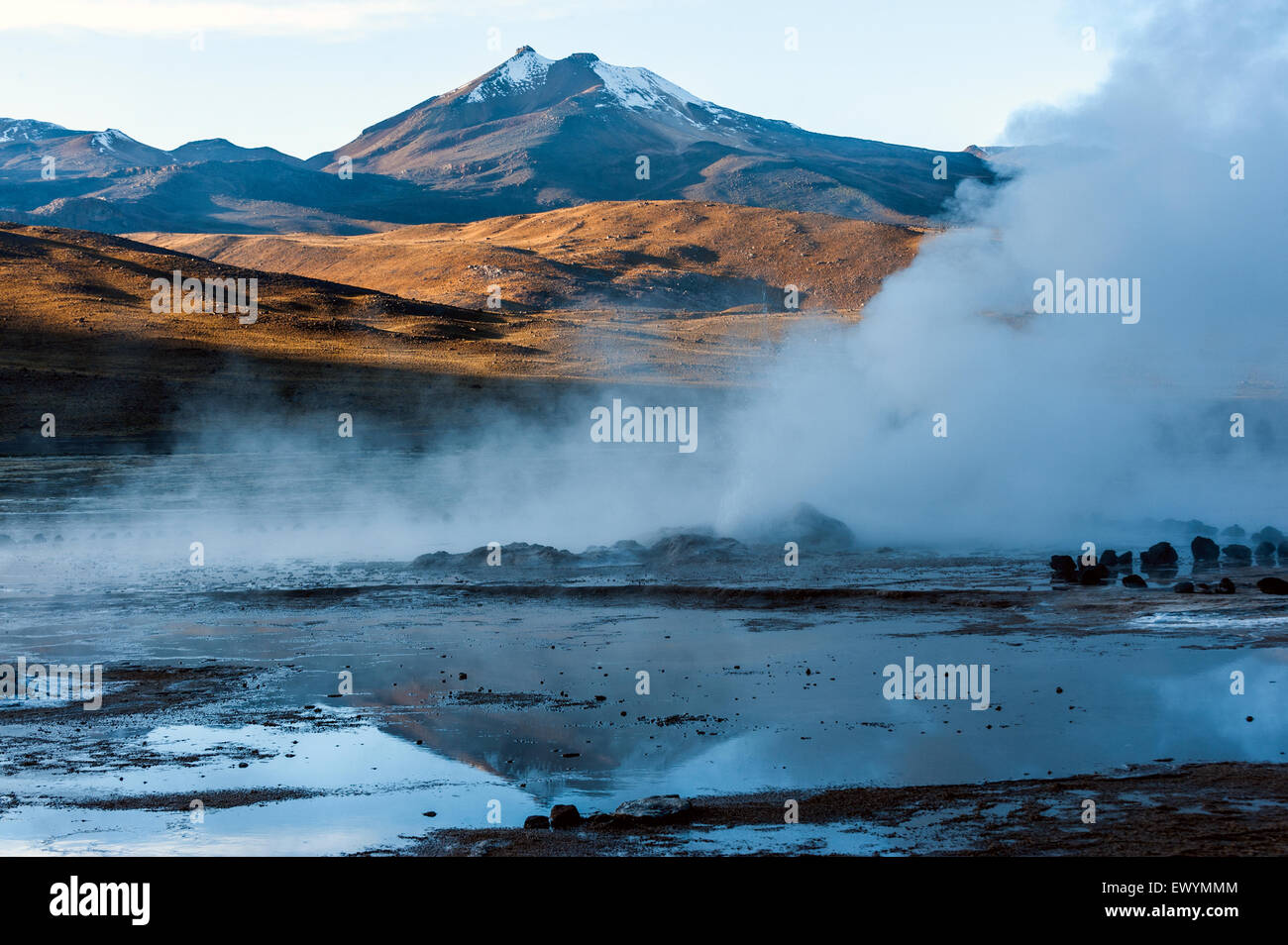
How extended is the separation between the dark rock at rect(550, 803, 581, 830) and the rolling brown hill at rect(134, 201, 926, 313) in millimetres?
91018

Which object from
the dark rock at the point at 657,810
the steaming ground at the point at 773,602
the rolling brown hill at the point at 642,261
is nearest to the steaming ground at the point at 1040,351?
the steaming ground at the point at 773,602

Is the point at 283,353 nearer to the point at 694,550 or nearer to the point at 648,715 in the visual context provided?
the point at 694,550

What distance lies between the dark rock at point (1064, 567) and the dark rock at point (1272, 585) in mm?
2550

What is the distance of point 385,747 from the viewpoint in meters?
11.8

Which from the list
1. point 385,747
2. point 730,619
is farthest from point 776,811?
point 730,619

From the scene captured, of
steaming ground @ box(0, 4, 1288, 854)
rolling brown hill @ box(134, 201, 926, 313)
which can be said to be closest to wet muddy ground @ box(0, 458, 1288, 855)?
steaming ground @ box(0, 4, 1288, 854)

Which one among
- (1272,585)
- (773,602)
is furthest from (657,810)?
(1272,585)

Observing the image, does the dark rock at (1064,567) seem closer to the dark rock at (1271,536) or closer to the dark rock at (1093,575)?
the dark rock at (1093,575)

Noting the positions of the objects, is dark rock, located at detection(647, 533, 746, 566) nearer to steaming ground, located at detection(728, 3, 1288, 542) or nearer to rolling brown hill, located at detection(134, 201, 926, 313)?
steaming ground, located at detection(728, 3, 1288, 542)

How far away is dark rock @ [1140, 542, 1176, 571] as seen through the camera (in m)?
21.2

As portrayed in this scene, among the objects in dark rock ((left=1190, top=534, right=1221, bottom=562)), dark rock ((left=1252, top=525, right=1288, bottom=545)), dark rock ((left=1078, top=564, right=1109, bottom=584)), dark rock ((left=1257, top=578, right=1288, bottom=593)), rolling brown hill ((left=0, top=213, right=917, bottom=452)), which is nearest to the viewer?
dark rock ((left=1257, top=578, right=1288, bottom=593))

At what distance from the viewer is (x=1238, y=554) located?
21562mm
